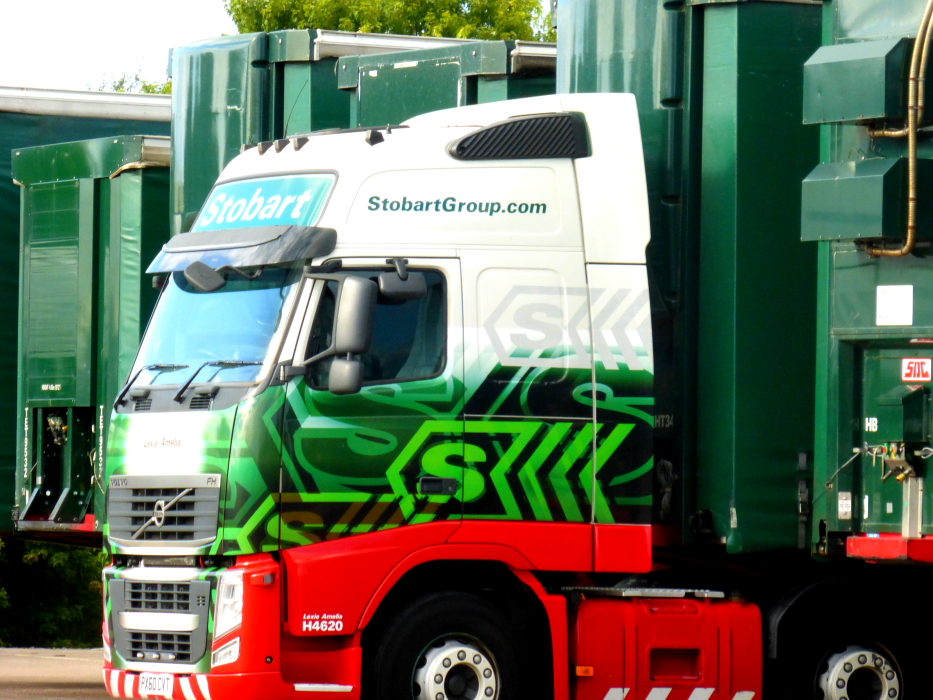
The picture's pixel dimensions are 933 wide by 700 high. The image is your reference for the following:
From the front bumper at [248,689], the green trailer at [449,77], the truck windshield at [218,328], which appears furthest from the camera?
the green trailer at [449,77]

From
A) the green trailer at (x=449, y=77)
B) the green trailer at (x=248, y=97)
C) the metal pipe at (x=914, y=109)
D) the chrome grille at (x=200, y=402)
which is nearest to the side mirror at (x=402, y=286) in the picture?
the chrome grille at (x=200, y=402)

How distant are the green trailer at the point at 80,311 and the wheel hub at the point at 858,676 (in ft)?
18.8

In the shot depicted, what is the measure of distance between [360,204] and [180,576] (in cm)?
205

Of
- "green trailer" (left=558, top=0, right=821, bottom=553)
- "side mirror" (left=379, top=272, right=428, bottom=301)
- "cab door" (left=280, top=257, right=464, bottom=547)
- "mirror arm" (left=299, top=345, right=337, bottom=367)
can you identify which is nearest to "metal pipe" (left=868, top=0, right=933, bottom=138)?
"green trailer" (left=558, top=0, right=821, bottom=553)

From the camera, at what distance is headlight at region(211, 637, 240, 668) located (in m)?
7.43

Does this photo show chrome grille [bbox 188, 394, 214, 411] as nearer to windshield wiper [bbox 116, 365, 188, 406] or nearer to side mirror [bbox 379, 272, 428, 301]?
windshield wiper [bbox 116, 365, 188, 406]

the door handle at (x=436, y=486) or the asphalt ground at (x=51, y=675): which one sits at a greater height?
the door handle at (x=436, y=486)

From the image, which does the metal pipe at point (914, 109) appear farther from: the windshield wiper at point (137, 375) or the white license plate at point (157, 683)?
the white license plate at point (157, 683)

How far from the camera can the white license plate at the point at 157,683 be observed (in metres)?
7.62

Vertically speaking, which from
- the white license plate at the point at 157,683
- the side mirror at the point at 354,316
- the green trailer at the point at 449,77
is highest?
the green trailer at the point at 449,77

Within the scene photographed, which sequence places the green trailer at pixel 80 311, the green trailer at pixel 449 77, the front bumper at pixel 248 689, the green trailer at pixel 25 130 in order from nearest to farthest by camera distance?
the front bumper at pixel 248 689
the green trailer at pixel 449 77
the green trailer at pixel 80 311
the green trailer at pixel 25 130

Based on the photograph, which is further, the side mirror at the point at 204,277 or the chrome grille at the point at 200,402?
the side mirror at the point at 204,277

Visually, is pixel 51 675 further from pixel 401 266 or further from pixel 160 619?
pixel 401 266

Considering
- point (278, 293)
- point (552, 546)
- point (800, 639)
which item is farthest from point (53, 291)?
point (800, 639)
